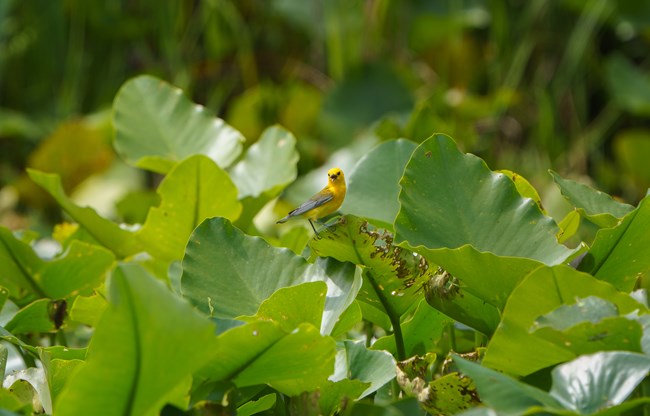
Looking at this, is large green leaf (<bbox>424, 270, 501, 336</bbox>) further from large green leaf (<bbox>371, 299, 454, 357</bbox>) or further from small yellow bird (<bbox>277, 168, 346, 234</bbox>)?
small yellow bird (<bbox>277, 168, 346, 234</bbox>)

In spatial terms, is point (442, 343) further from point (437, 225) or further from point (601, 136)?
point (601, 136)

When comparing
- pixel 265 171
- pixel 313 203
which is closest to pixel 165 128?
pixel 265 171

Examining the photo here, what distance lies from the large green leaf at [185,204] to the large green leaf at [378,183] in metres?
0.11

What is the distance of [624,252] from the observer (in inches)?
23.8

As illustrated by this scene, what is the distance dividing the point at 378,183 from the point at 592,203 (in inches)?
6.5

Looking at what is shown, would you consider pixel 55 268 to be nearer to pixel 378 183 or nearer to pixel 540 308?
pixel 378 183

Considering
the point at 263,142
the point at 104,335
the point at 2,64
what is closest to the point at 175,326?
the point at 104,335

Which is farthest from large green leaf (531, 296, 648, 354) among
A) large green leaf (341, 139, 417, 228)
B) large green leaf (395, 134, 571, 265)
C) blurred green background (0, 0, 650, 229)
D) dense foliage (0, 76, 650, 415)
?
blurred green background (0, 0, 650, 229)

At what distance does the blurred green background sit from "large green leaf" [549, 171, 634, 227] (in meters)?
1.67

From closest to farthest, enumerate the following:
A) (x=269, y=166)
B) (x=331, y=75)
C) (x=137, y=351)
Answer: (x=137, y=351), (x=269, y=166), (x=331, y=75)

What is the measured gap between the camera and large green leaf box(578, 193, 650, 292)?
23.2 inches

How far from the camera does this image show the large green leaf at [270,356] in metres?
0.50

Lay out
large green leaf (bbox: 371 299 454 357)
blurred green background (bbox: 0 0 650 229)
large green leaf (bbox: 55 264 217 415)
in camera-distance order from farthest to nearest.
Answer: blurred green background (bbox: 0 0 650 229)
large green leaf (bbox: 371 299 454 357)
large green leaf (bbox: 55 264 217 415)

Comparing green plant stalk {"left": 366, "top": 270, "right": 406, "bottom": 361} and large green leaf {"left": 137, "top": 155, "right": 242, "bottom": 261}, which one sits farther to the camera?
large green leaf {"left": 137, "top": 155, "right": 242, "bottom": 261}
